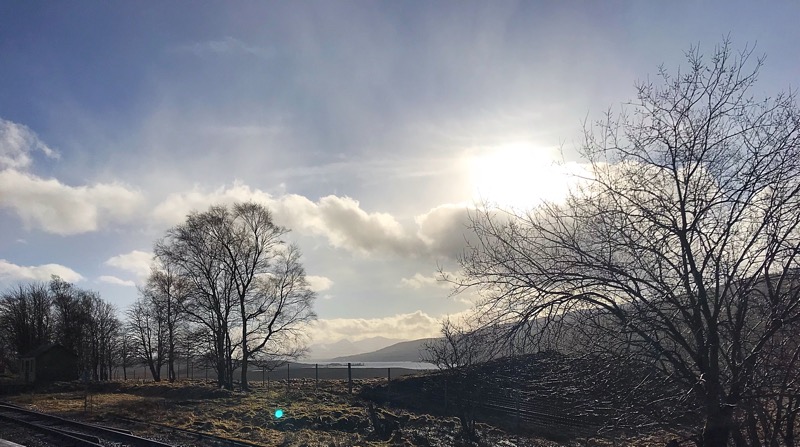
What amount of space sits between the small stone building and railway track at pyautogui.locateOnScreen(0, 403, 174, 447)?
34253 millimetres

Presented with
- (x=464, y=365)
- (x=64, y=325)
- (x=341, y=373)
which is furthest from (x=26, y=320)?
(x=464, y=365)

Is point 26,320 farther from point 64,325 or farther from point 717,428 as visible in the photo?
point 717,428

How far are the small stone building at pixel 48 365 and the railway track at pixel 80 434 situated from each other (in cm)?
3425

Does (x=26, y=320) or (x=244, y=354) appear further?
(x=26, y=320)

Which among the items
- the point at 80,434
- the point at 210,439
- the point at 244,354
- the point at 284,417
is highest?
the point at 244,354

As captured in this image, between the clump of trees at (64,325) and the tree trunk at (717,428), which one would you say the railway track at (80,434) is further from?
the clump of trees at (64,325)

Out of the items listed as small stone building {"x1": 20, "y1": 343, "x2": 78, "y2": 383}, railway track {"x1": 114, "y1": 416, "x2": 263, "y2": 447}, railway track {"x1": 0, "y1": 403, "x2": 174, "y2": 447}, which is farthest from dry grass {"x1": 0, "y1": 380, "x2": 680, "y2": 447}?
small stone building {"x1": 20, "y1": 343, "x2": 78, "y2": 383}

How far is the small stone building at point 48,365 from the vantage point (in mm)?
52156

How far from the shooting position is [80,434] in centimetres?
1712

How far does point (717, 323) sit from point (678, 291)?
0.55 metres

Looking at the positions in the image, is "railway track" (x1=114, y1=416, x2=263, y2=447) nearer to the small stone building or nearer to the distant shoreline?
the distant shoreline

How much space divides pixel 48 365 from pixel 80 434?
143 ft

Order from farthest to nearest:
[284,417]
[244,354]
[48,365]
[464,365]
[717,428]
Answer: [48,365]
[244,354]
[284,417]
[464,365]
[717,428]

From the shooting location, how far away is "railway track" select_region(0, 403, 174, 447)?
50.3 feet
